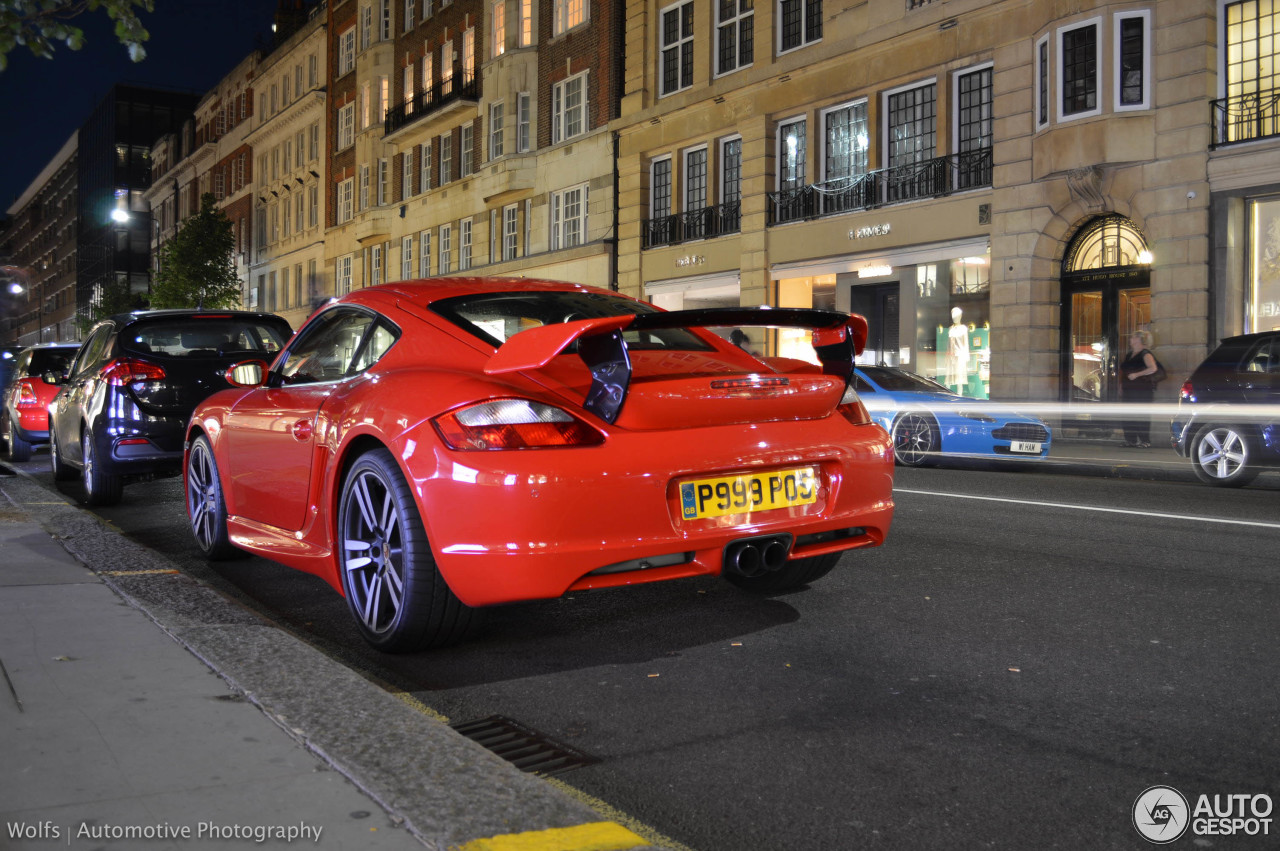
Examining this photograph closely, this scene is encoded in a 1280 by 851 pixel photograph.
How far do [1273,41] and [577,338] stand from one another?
17669 millimetres

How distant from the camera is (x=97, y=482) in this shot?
911 cm

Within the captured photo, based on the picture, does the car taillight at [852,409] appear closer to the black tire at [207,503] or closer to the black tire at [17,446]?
the black tire at [207,503]

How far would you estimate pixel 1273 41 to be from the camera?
1741 centimetres

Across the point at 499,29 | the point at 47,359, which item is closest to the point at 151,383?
the point at 47,359

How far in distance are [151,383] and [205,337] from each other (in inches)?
24.7

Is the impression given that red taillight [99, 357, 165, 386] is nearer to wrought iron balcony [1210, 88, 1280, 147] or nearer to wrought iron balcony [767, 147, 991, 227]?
wrought iron balcony [1210, 88, 1280, 147]

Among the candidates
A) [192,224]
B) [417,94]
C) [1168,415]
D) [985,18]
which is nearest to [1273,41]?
[985,18]

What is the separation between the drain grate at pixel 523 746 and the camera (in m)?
3.13

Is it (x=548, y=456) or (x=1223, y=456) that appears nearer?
(x=548, y=456)

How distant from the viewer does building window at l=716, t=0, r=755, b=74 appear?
26.6 meters

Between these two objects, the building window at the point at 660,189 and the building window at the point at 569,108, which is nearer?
the building window at the point at 660,189

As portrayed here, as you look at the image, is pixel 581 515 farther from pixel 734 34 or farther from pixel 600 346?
pixel 734 34

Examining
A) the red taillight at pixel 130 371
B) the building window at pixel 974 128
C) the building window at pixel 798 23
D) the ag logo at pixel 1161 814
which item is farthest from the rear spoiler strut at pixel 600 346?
the building window at pixel 798 23

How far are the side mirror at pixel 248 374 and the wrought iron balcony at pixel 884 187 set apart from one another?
17637mm
